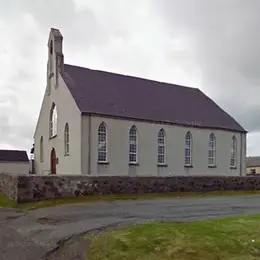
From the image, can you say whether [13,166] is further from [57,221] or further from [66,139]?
[57,221]

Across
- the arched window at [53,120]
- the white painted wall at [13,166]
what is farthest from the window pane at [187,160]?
the white painted wall at [13,166]

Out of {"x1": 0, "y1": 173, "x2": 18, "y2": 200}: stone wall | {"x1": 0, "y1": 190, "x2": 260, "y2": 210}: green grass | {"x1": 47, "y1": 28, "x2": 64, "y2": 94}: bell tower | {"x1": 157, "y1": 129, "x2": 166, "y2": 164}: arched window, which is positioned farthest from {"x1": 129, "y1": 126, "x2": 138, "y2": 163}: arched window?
{"x1": 0, "y1": 173, "x2": 18, "y2": 200}: stone wall

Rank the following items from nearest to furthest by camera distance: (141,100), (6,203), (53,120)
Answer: (6,203), (53,120), (141,100)

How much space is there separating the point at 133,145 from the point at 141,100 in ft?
16.4

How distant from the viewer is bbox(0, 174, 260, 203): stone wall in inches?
697

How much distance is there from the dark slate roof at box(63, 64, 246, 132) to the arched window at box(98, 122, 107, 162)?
1.20 metres

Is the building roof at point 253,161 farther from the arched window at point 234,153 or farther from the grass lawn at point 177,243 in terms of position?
the grass lawn at point 177,243

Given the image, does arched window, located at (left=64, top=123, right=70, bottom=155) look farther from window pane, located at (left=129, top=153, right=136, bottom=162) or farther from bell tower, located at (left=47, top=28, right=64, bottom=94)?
window pane, located at (left=129, top=153, right=136, bottom=162)

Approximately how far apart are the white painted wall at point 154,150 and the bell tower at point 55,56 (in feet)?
19.5

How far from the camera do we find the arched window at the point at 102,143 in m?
28.6

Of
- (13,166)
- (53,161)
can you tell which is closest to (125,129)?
(53,161)

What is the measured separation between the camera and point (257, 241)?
27.7ft

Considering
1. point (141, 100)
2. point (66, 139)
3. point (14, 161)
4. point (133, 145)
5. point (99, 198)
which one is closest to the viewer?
point (99, 198)

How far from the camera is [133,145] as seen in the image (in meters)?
30.5
